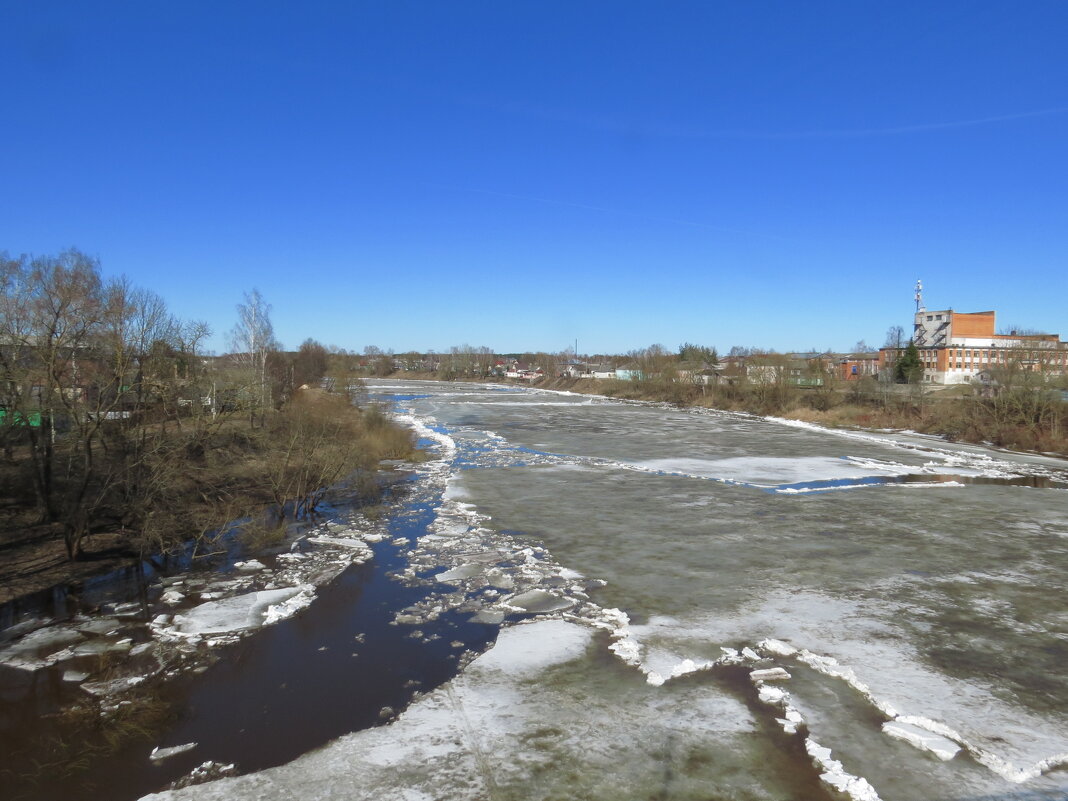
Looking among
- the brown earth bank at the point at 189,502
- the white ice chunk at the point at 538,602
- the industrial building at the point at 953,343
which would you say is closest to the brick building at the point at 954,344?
the industrial building at the point at 953,343

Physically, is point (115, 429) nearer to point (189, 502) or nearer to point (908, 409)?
point (189, 502)

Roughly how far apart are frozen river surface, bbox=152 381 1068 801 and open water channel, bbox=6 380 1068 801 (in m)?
0.03

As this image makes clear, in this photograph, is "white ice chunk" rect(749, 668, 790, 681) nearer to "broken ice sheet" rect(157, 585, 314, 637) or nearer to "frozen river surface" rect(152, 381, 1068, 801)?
"frozen river surface" rect(152, 381, 1068, 801)

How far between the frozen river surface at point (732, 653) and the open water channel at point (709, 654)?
0.10ft

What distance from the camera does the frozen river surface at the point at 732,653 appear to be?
534 centimetres

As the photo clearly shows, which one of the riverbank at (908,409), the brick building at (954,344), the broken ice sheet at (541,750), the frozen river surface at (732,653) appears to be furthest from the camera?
the brick building at (954,344)

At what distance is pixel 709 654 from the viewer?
7.56m

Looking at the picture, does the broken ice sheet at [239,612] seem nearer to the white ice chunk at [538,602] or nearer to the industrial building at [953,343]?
the white ice chunk at [538,602]

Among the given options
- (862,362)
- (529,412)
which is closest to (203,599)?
(529,412)

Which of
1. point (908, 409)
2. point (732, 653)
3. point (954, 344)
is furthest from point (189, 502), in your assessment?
point (954, 344)

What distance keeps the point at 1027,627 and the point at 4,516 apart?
15972 mm

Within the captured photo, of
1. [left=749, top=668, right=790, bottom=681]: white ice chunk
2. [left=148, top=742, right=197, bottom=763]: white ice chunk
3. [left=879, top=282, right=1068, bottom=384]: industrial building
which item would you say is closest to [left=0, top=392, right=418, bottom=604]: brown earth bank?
[left=148, top=742, right=197, bottom=763]: white ice chunk

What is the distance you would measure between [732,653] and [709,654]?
269 mm

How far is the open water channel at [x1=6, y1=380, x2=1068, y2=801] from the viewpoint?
5.36 metres
